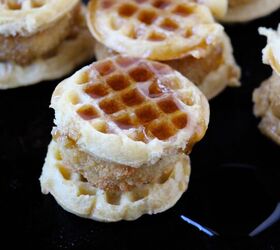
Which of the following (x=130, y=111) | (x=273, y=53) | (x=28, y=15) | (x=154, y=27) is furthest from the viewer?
(x=154, y=27)

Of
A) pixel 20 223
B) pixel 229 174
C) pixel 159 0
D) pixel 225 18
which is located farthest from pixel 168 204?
pixel 225 18

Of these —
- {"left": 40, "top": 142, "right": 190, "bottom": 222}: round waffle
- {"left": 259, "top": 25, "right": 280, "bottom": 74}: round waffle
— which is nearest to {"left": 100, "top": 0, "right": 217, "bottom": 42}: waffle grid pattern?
{"left": 259, "top": 25, "right": 280, "bottom": 74}: round waffle

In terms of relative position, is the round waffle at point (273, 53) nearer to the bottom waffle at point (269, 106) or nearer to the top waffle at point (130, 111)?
the bottom waffle at point (269, 106)

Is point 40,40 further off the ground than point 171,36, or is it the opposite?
point 171,36

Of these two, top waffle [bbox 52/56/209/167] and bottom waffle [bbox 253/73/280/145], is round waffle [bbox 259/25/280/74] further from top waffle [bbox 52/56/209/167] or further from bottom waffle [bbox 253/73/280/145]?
top waffle [bbox 52/56/209/167]

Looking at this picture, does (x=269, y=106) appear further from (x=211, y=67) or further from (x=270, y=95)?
(x=211, y=67)

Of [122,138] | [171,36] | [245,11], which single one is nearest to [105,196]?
[122,138]

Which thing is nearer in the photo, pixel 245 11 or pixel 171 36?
pixel 171 36
